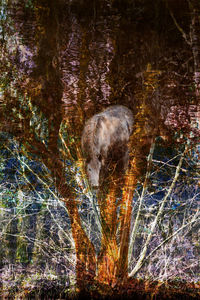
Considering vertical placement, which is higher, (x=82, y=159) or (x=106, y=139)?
(x=106, y=139)

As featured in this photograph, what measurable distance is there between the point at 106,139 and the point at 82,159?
233 millimetres

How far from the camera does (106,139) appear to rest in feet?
5.10

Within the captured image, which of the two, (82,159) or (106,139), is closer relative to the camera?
(106,139)

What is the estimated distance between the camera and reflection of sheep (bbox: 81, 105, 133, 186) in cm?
155

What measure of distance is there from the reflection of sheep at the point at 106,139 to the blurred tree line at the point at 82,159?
0.06m

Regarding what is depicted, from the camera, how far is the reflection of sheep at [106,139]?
1548mm

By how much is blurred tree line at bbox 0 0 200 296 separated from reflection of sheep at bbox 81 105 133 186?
0.06m

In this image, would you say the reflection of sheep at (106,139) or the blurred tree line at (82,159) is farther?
the reflection of sheep at (106,139)

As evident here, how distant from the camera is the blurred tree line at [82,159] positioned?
50.1 inches

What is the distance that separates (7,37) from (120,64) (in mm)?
599

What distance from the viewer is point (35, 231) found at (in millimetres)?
1725

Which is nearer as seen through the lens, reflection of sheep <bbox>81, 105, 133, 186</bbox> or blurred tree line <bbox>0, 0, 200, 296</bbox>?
blurred tree line <bbox>0, 0, 200, 296</bbox>

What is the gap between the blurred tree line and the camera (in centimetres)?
127

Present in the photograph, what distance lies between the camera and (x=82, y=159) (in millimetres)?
1657
